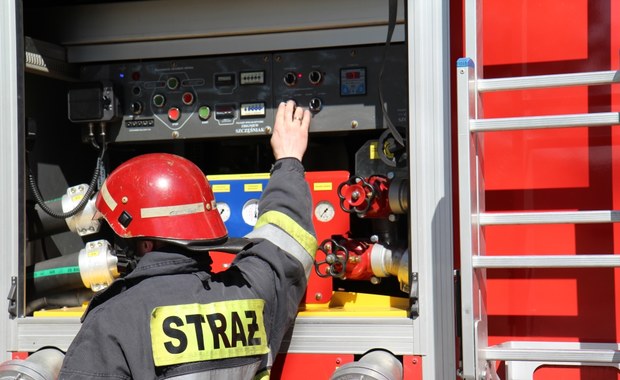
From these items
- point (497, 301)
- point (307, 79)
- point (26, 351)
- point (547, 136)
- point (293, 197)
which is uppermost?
point (307, 79)

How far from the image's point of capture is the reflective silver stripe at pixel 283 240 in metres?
2.55

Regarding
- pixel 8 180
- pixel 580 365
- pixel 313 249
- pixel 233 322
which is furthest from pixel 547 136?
pixel 8 180

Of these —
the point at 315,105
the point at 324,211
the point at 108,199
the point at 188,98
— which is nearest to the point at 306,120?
the point at 315,105

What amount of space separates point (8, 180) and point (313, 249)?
41.2 inches

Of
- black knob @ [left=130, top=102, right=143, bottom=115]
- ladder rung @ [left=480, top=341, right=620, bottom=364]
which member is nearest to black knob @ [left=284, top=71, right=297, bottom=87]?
black knob @ [left=130, top=102, right=143, bottom=115]

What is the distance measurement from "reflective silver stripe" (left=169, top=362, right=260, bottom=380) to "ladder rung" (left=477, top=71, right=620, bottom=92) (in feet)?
3.32

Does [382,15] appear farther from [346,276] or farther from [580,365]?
[580,365]

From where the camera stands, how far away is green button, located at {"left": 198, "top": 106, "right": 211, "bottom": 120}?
3.16m

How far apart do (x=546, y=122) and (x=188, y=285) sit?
3.50ft

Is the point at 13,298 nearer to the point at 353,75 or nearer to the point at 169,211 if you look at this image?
the point at 169,211

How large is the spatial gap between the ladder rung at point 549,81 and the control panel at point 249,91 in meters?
0.77

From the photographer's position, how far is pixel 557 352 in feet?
6.93

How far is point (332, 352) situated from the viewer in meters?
2.45

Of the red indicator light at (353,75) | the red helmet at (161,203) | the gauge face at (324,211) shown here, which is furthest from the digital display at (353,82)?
the red helmet at (161,203)
